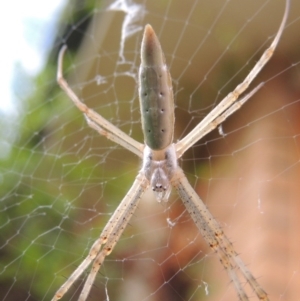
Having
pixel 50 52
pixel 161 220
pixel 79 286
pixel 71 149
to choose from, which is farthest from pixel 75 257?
pixel 50 52

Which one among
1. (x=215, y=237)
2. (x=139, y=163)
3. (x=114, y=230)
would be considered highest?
(x=139, y=163)

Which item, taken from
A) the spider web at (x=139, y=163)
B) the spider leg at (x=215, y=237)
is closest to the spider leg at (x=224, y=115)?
the spider leg at (x=215, y=237)

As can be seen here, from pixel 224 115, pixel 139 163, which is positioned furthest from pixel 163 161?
pixel 139 163

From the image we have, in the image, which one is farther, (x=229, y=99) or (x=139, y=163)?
(x=139, y=163)

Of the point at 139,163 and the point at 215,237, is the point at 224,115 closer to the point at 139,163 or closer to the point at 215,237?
the point at 215,237

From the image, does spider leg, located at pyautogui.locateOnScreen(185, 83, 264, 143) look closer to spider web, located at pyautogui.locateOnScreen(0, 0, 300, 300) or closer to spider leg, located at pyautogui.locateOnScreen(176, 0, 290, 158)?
spider leg, located at pyautogui.locateOnScreen(176, 0, 290, 158)

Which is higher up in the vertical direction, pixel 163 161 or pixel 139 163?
pixel 139 163

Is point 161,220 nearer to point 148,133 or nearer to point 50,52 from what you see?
point 148,133
